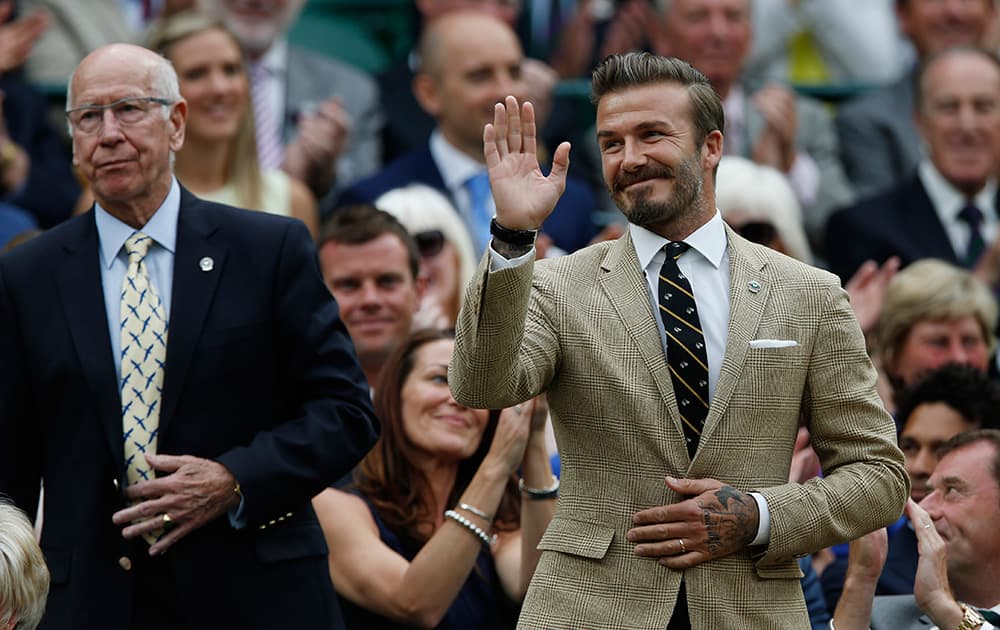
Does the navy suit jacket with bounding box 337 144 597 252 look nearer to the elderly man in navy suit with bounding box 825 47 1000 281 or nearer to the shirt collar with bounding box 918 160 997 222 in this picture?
the elderly man in navy suit with bounding box 825 47 1000 281

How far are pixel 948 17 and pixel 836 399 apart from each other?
18.2 ft

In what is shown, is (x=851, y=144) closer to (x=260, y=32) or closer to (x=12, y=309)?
(x=260, y=32)

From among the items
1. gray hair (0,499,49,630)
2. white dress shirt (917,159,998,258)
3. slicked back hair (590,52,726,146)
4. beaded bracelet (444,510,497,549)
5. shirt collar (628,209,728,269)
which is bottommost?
beaded bracelet (444,510,497,549)

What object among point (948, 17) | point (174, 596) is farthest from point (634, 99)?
point (948, 17)

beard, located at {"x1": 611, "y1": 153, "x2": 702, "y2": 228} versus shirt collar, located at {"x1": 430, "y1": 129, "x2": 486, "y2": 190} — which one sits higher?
beard, located at {"x1": 611, "y1": 153, "x2": 702, "y2": 228}

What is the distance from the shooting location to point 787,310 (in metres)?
3.86

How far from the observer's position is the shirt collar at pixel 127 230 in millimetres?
4387

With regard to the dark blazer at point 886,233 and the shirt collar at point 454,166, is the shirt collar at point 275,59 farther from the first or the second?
the dark blazer at point 886,233

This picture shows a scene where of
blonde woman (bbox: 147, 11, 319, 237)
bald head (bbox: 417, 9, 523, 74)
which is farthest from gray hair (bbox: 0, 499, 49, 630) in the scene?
bald head (bbox: 417, 9, 523, 74)

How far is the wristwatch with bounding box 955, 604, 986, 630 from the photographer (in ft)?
14.8

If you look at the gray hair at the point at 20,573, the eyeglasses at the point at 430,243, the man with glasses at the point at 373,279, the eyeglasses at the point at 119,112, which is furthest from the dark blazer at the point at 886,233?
the gray hair at the point at 20,573

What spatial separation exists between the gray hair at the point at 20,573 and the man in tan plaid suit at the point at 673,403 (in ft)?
3.54

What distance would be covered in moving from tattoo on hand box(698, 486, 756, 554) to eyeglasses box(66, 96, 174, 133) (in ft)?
5.65

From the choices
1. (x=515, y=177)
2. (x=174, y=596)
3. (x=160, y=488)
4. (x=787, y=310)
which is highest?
(x=515, y=177)
